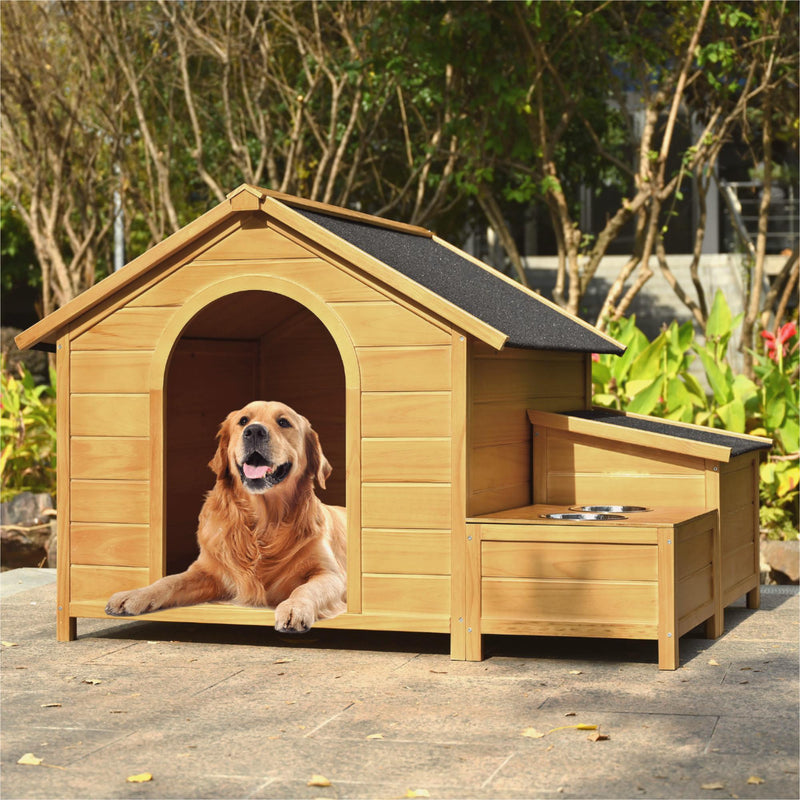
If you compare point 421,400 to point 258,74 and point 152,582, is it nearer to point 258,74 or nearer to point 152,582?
point 152,582

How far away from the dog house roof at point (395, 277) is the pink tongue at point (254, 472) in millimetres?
1150

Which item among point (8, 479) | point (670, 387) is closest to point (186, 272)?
point (670, 387)

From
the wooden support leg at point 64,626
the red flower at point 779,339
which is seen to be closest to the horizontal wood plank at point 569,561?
the wooden support leg at point 64,626

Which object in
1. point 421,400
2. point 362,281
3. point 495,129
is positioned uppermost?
point 495,129

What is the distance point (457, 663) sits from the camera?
6.41m

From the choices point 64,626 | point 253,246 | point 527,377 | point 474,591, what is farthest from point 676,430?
point 64,626

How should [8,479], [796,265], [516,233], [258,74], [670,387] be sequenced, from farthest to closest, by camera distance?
[516,233], [258,74], [796,265], [8,479], [670,387]

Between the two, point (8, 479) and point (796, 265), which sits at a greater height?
point (796, 265)

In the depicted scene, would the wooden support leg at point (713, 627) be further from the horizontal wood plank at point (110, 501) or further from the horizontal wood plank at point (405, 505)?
the horizontal wood plank at point (110, 501)

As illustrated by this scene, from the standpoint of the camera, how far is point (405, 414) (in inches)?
260

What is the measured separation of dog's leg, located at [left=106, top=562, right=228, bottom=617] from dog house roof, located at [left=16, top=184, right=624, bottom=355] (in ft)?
4.77

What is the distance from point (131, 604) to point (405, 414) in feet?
5.69

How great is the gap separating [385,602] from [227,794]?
2372 mm

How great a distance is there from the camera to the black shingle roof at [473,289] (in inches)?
266
